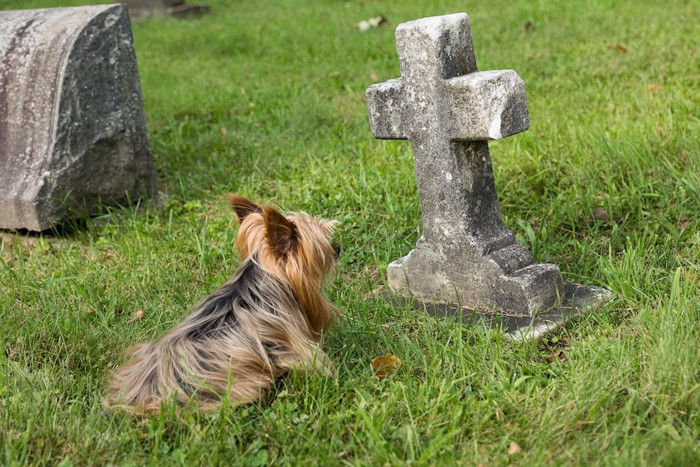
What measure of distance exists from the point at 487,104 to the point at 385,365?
118 cm

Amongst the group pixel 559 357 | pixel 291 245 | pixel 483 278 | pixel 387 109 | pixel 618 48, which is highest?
pixel 387 109

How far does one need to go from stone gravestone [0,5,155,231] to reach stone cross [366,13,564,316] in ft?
6.99

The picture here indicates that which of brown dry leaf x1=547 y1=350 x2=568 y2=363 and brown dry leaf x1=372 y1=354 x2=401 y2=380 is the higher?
brown dry leaf x1=372 y1=354 x2=401 y2=380

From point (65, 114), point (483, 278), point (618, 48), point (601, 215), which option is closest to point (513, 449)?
point (483, 278)

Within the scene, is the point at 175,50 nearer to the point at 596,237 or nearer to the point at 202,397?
the point at 596,237

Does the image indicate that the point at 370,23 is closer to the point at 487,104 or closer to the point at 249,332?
the point at 487,104

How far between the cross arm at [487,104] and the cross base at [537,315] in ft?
2.69

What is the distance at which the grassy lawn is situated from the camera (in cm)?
301

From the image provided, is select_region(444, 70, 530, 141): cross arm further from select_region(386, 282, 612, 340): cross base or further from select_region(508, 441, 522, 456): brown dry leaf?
select_region(508, 441, 522, 456): brown dry leaf

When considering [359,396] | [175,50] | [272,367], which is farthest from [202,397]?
[175,50]

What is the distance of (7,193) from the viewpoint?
17.3 ft

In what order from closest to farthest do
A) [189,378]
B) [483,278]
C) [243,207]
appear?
[189,378]
[243,207]
[483,278]

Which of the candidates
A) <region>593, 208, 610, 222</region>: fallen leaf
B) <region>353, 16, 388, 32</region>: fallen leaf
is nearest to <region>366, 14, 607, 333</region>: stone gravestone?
<region>593, 208, 610, 222</region>: fallen leaf

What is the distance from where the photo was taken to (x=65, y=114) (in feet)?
17.3
